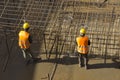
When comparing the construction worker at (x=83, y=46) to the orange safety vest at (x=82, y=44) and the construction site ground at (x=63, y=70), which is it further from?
the construction site ground at (x=63, y=70)

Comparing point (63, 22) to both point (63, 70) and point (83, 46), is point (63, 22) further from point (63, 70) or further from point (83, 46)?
point (83, 46)

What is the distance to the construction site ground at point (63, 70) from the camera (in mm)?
9711

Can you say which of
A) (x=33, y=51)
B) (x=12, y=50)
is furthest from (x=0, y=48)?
(x=33, y=51)

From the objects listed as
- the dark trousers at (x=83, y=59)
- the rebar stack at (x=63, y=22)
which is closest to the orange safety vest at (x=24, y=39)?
the rebar stack at (x=63, y=22)

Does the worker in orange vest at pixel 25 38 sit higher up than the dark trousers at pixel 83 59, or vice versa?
the worker in orange vest at pixel 25 38

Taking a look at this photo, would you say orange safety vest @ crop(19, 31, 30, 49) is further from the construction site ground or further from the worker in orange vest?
the construction site ground

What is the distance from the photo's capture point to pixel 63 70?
9945 millimetres

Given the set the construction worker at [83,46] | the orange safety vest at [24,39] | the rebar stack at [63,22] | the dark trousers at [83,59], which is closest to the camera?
the construction worker at [83,46]

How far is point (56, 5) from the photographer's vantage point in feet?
39.1

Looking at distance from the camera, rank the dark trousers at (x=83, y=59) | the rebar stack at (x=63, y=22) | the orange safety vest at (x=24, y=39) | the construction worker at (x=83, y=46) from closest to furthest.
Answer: the construction worker at (x=83, y=46), the orange safety vest at (x=24, y=39), the dark trousers at (x=83, y=59), the rebar stack at (x=63, y=22)

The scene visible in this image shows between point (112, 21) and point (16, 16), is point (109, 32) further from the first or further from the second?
point (16, 16)

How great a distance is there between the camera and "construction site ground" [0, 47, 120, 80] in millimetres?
9711

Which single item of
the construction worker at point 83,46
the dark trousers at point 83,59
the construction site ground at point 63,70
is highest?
the construction worker at point 83,46

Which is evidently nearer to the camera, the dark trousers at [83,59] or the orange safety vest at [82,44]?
the orange safety vest at [82,44]
